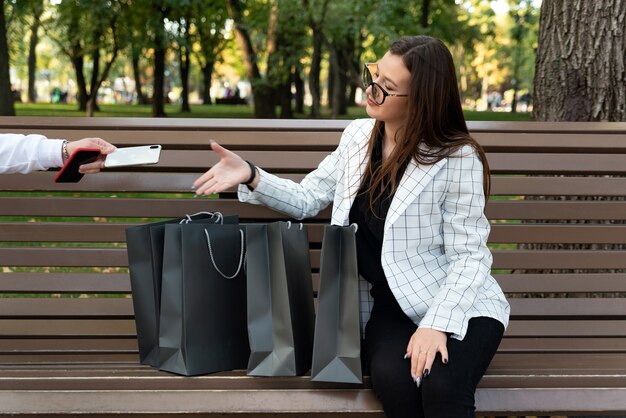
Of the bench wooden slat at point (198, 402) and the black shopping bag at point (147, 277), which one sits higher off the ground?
the black shopping bag at point (147, 277)

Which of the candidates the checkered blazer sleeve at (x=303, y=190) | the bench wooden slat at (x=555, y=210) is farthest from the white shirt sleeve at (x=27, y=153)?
the bench wooden slat at (x=555, y=210)

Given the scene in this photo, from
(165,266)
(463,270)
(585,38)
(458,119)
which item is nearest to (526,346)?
(463,270)

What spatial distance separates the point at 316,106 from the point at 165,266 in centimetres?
1743

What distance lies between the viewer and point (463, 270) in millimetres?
2781

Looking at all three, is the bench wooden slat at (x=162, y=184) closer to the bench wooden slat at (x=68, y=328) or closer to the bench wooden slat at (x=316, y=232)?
the bench wooden slat at (x=316, y=232)

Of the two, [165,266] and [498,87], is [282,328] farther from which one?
[498,87]

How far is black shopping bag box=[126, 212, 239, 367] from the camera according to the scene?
9.05 feet

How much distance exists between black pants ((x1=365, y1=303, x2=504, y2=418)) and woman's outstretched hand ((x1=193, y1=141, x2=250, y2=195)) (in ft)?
2.40

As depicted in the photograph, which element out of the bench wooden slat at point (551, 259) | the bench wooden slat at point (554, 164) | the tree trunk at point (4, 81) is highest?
the tree trunk at point (4, 81)

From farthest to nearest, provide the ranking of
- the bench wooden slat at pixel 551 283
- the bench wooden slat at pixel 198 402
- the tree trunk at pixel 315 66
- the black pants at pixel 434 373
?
1. the tree trunk at pixel 315 66
2. the bench wooden slat at pixel 551 283
3. the bench wooden slat at pixel 198 402
4. the black pants at pixel 434 373

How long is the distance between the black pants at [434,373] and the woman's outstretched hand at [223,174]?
73 centimetres

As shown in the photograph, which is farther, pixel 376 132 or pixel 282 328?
pixel 376 132

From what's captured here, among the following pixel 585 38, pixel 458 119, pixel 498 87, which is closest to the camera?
pixel 458 119

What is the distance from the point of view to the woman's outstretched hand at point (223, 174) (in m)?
2.82
